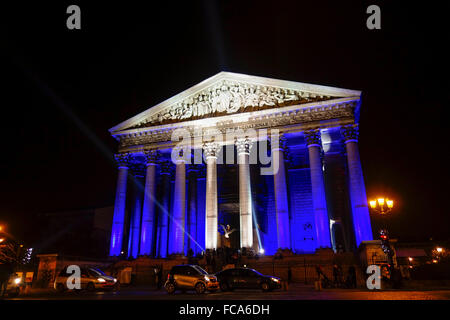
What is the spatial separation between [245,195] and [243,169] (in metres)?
2.31

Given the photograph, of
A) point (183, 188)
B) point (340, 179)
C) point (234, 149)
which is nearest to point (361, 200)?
point (340, 179)

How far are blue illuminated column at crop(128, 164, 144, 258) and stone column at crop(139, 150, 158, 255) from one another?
210 cm

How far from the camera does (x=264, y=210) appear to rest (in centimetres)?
3419

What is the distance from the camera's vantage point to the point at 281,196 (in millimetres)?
27312

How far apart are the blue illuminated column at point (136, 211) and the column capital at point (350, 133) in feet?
67.3

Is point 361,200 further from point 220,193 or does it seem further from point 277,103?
point 220,193

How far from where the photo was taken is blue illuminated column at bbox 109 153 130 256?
98.3 ft

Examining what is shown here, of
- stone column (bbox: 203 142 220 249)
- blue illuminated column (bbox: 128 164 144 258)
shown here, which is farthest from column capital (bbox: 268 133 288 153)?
blue illuminated column (bbox: 128 164 144 258)

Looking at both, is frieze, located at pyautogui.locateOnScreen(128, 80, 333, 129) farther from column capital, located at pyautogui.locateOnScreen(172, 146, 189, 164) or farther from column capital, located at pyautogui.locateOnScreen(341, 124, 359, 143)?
column capital, located at pyautogui.locateOnScreen(341, 124, 359, 143)

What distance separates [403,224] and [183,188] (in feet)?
97.5

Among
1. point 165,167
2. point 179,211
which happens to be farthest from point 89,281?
point 165,167

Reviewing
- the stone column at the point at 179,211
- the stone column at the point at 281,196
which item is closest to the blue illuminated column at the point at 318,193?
the stone column at the point at 281,196

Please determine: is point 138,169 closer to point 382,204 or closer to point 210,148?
point 210,148
